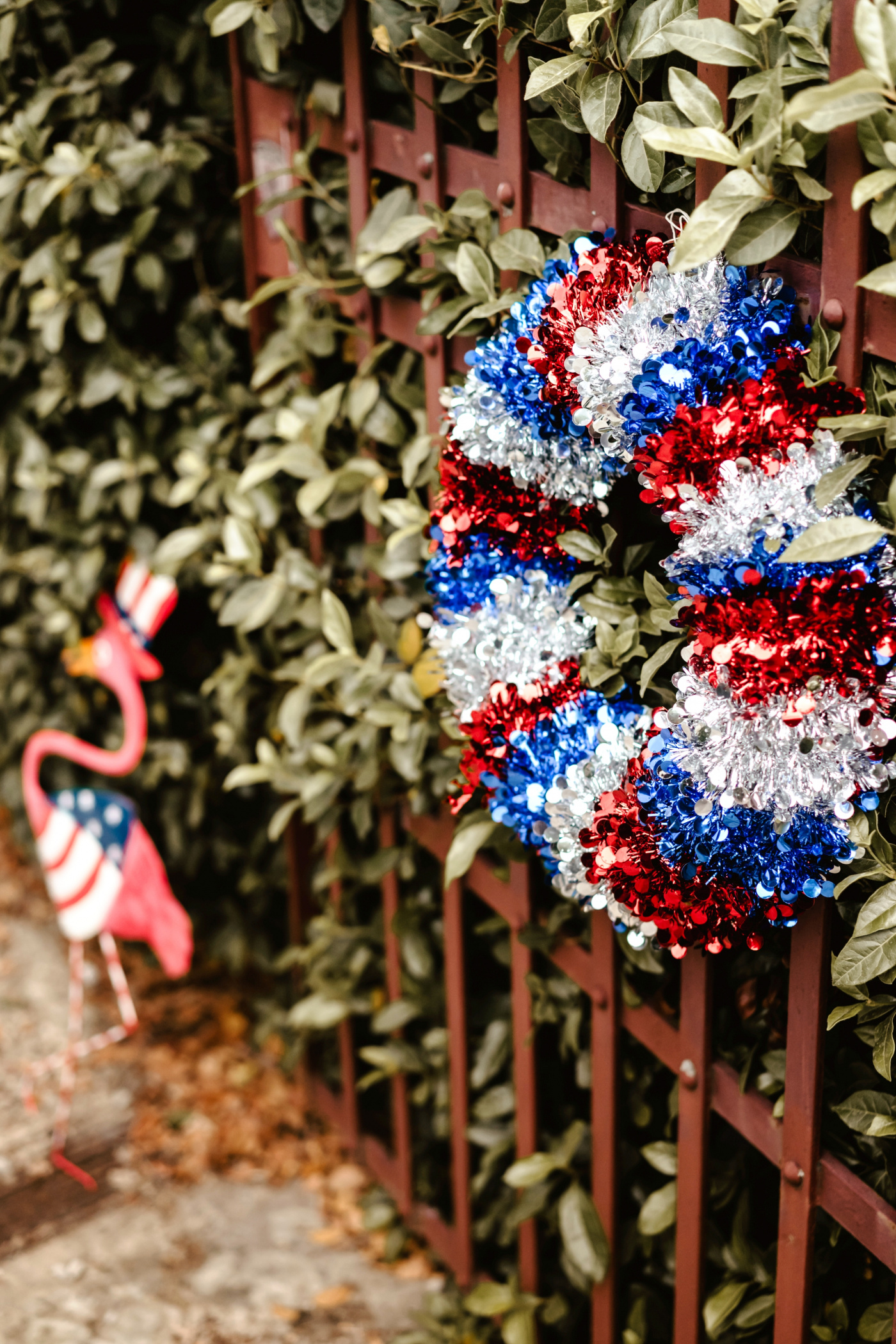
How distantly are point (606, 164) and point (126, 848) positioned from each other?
181cm

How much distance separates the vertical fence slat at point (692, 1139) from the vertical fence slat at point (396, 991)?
78 cm

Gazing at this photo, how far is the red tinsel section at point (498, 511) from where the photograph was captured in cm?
150

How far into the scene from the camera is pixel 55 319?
8.23ft


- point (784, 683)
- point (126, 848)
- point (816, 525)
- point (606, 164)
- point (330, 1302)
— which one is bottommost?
point (330, 1302)

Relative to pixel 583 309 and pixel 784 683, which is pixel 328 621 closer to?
pixel 583 309

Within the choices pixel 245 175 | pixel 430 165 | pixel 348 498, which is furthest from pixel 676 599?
pixel 245 175

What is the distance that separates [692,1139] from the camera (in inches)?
63.2

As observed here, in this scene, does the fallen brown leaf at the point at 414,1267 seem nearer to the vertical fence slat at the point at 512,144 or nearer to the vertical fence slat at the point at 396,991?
the vertical fence slat at the point at 396,991

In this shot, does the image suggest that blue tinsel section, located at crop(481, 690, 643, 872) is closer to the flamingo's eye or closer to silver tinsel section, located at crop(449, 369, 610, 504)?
silver tinsel section, located at crop(449, 369, 610, 504)

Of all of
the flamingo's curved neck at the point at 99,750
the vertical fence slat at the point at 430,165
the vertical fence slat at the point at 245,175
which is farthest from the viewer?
the flamingo's curved neck at the point at 99,750

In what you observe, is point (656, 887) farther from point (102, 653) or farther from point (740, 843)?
point (102, 653)

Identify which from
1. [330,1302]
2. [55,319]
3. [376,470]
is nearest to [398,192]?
[376,470]

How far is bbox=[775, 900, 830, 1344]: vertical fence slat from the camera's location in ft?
4.44

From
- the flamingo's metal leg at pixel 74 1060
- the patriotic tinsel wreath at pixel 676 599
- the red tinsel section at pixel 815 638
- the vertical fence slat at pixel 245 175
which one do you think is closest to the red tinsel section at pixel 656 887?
the patriotic tinsel wreath at pixel 676 599
